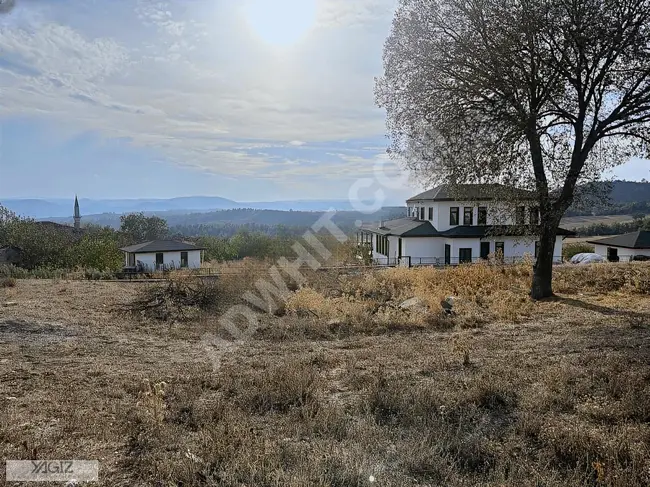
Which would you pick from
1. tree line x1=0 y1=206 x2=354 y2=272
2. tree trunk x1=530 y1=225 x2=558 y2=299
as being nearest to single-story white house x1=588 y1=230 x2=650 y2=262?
tree line x1=0 y1=206 x2=354 y2=272

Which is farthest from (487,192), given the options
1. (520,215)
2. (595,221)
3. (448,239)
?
(595,221)

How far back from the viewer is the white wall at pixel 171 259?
4147 centimetres

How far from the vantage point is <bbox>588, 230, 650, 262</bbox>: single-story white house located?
3394 cm

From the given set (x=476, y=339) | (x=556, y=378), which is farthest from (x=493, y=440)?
(x=476, y=339)

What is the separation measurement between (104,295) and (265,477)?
1401 cm

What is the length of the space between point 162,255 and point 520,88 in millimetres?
37992

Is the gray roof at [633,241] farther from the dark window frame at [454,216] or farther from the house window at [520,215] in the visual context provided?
the house window at [520,215]

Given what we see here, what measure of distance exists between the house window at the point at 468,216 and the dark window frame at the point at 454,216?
0.50m

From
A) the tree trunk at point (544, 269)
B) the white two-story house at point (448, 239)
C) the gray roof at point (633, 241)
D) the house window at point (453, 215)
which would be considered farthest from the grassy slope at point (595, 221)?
the tree trunk at point (544, 269)

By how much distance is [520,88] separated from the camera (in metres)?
11.5

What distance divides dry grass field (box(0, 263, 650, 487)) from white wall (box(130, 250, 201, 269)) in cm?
3306

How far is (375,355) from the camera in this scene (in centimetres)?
702

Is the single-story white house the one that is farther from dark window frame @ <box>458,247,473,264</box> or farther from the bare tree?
the bare tree

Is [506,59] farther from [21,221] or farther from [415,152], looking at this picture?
[21,221]
